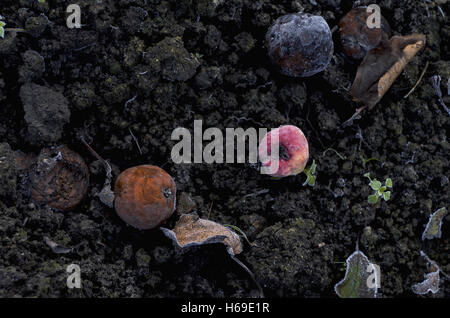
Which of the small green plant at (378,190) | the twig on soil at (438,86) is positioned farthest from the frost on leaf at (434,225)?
the twig on soil at (438,86)

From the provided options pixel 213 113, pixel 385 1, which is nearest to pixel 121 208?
pixel 213 113

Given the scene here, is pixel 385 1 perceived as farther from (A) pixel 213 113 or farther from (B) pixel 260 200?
(B) pixel 260 200

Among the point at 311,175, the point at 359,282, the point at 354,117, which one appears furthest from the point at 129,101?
the point at 359,282

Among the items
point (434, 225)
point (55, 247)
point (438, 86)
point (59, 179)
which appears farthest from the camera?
point (438, 86)

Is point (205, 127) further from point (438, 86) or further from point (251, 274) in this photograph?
point (438, 86)

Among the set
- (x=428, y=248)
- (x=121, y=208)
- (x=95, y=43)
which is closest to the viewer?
(x=121, y=208)

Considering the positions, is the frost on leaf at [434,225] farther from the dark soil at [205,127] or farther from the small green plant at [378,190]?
the small green plant at [378,190]
